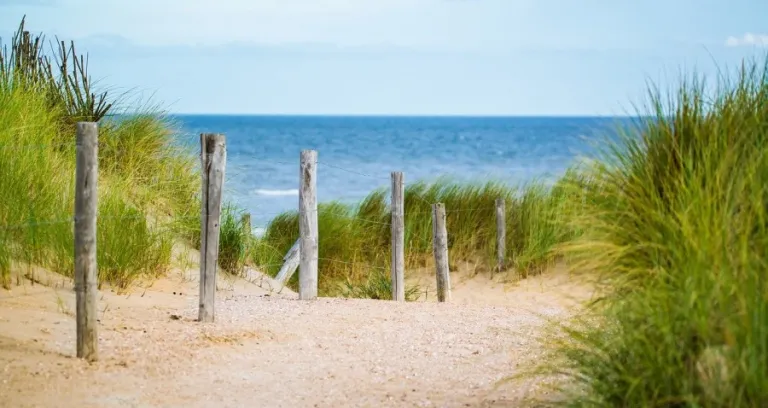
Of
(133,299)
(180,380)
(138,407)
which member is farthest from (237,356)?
(133,299)

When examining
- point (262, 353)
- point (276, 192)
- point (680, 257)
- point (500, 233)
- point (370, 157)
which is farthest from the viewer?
point (370, 157)

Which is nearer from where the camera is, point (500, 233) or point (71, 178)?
point (71, 178)

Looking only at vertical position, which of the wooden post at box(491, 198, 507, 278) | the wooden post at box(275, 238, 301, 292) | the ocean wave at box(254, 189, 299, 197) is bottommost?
the ocean wave at box(254, 189, 299, 197)

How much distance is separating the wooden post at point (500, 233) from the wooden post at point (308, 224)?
11.0 feet

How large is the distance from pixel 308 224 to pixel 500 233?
3587 millimetres

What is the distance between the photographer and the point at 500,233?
11.3 meters

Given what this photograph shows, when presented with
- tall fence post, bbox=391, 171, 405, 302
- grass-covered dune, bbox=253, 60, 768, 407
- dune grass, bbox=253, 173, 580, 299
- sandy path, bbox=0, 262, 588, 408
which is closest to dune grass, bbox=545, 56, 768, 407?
grass-covered dune, bbox=253, 60, 768, 407

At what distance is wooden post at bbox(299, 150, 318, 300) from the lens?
8336 mm

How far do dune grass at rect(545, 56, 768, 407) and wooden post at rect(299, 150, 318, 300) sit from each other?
4053mm

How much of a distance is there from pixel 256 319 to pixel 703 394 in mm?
4258

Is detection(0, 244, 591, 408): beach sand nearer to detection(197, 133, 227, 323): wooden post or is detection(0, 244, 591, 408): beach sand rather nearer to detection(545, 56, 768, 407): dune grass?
detection(197, 133, 227, 323): wooden post

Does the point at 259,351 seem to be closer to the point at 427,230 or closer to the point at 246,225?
the point at 246,225

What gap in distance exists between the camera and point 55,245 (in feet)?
25.9

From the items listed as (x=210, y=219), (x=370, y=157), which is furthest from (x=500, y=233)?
(x=370, y=157)
